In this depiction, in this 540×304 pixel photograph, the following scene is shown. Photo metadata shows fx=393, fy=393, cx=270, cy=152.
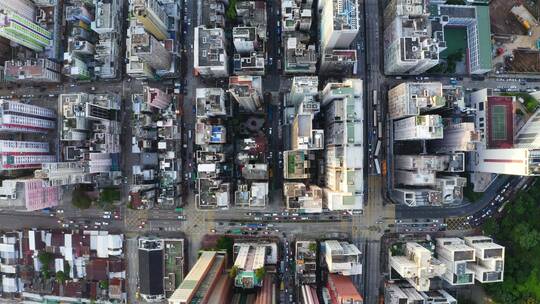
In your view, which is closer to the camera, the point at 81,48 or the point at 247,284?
the point at 247,284

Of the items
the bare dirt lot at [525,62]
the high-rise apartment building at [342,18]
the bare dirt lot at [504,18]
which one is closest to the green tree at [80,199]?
the high-rise apartment building at [342,18]

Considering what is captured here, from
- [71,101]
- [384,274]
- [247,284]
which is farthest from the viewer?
[384,274]

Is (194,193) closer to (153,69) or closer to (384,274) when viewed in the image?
(153,69)

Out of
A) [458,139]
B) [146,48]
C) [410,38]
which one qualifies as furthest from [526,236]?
[146,48]

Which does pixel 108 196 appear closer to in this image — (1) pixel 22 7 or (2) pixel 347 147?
(1) pixel 22 7

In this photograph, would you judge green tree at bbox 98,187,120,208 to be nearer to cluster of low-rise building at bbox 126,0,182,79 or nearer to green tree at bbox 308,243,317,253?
cluster of low-rise building at bbox 126,0,182,79

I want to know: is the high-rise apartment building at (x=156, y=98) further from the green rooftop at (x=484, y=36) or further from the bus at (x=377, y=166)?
the green rooftop at (x=484, y=36)

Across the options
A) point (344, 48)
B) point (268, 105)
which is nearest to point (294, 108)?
point (268, 105)
